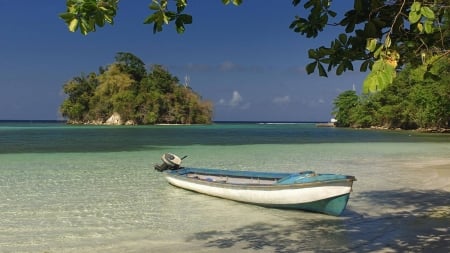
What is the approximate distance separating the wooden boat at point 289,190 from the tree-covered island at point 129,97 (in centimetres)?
8163

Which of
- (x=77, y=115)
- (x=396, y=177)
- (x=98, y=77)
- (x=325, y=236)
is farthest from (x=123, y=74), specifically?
(x=325, y=236)

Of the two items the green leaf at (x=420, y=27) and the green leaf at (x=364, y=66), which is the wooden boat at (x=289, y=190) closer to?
the green leaf at (x=364, y=66)

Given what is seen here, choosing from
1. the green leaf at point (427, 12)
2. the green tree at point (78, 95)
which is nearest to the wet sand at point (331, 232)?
the green leaf at point (427, 12)

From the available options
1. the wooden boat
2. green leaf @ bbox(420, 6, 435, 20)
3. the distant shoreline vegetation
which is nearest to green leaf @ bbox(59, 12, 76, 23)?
green leaf @ bbox(420, 6, 435, 20)

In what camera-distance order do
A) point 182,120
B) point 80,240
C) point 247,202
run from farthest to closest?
point 182,120
point 247,202
point 80,240

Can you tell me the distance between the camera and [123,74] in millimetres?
93312

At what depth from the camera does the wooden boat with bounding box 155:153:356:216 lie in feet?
26.5

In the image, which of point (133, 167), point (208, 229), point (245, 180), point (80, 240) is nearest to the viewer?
point (80, 240)

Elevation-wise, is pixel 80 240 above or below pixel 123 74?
below

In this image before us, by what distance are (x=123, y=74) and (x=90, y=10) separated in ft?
308

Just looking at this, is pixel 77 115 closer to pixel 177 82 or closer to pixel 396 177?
pixel 177 82

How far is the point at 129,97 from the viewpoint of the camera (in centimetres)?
9006

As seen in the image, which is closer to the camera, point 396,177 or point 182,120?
point 396,177

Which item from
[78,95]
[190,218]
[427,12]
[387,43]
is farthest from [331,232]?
[78,95]
